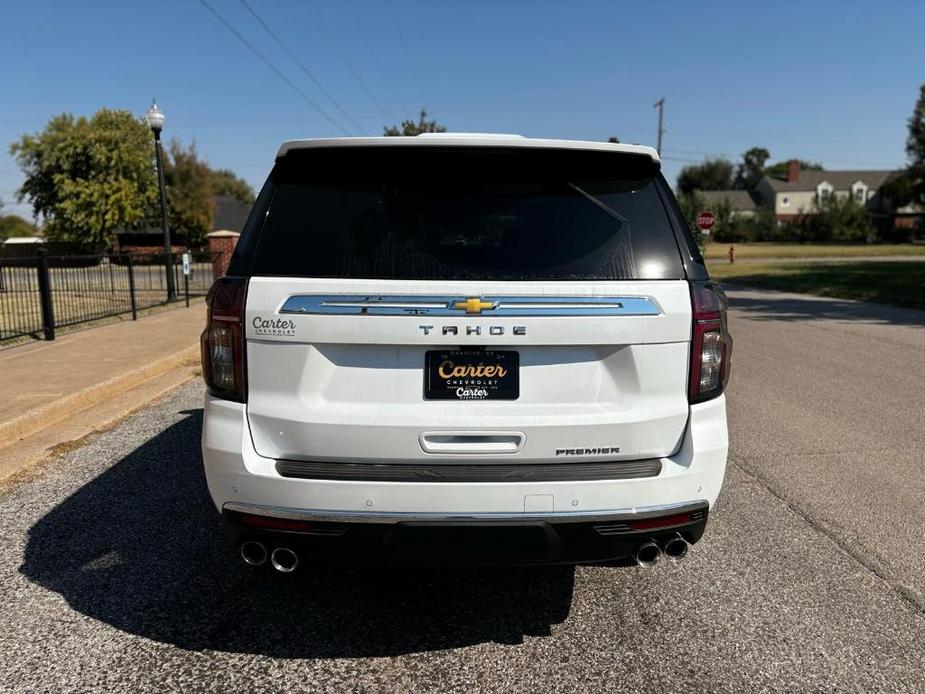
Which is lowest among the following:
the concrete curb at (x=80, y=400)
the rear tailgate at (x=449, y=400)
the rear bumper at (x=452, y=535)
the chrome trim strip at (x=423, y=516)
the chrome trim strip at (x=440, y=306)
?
the concrete curb at (x=80, y=400)

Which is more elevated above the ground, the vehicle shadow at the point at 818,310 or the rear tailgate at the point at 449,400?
the rear tailgate at the point at 449,400

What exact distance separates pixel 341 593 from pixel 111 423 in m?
4.19

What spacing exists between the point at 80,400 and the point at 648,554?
6170 mm

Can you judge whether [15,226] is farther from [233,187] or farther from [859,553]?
[859,553]

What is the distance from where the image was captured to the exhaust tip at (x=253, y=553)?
9.21 feet

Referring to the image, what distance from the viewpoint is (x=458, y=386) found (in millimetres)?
2711

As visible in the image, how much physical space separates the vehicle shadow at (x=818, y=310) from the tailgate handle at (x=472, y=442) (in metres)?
14.1

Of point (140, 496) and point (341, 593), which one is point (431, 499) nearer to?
point (341, 593)

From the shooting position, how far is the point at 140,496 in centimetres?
476

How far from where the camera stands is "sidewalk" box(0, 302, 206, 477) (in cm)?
623

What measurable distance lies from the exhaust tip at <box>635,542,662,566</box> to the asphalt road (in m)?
0.40

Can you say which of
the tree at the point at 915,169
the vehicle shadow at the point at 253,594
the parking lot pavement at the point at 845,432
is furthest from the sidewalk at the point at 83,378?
the tree at the point at 915,169

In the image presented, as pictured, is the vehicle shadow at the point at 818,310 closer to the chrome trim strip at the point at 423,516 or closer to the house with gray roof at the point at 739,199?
the chrome trim strip at the point at 423,516

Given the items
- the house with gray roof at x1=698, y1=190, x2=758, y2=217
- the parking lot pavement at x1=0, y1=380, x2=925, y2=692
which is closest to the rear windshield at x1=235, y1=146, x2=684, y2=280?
the parking lot pavement at x1=0, y1=380, x2=925, y2=692
